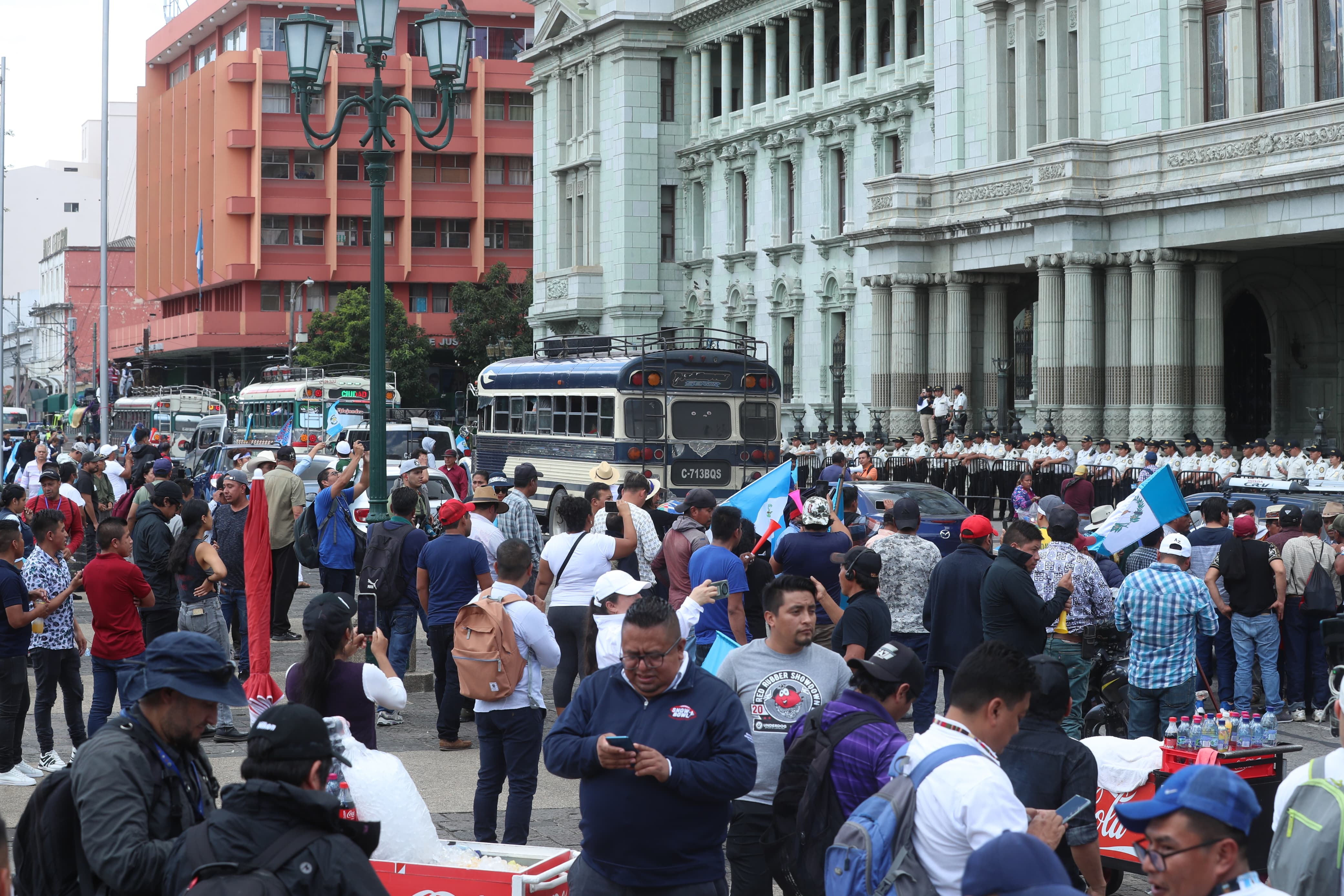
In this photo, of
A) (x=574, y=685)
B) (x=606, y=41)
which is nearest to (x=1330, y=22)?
(x=574, y=685)

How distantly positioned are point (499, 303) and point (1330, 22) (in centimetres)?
4509

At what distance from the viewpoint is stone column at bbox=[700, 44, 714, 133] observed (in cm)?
5897

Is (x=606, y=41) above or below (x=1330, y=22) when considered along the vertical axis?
above

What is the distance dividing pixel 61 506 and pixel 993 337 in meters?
29.3

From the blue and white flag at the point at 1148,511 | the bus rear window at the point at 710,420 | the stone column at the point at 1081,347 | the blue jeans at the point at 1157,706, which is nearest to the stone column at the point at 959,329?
the stone column at the point at 1081,347

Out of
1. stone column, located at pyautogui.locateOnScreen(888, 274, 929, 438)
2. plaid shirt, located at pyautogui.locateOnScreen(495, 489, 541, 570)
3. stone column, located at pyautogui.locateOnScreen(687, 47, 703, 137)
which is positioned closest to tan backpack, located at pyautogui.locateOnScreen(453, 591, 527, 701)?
plaid shirt, located at pyautogui.locateOnScreen(495, 489, 541, 570)

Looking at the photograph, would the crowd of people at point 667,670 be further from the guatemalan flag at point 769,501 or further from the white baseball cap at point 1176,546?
the guatemalan flag at point 769,501

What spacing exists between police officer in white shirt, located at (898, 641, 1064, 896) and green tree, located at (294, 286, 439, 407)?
2489 inches

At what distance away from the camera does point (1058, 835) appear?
204 inches

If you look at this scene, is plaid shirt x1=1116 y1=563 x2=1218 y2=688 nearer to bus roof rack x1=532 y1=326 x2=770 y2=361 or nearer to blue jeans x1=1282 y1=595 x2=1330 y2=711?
blue jeans x1=1282 y1=595 x2=1330 y2=711

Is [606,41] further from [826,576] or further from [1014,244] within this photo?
[826,576]

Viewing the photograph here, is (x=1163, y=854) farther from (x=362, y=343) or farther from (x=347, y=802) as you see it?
(x=362, y=343)

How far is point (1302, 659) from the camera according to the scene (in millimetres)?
13680

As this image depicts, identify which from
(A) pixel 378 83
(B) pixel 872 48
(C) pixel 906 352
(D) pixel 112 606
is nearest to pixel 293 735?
(D) pixel 112 606
